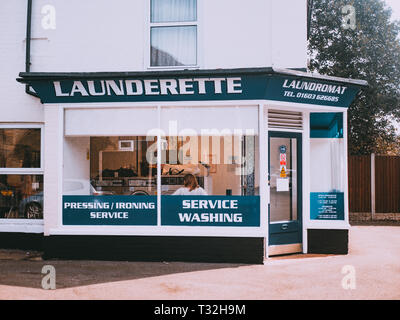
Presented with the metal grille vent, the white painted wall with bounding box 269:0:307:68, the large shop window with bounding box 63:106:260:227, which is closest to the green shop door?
the metal grille vent

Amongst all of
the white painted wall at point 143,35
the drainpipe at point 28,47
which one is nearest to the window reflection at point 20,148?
the drainpipe at point 28,47

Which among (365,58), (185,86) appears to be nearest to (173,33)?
(185,86)

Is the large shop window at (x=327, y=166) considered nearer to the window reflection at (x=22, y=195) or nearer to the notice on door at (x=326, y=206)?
the notice on door at (x=326, y=206)

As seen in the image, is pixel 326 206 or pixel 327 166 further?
pixel 327 166

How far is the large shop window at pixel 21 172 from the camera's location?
937 cm

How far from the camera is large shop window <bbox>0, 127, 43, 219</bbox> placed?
30.7 feet

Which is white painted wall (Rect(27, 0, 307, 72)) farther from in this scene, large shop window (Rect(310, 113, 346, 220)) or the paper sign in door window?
the paper sign in door window

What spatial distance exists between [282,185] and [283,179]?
12 centimetres

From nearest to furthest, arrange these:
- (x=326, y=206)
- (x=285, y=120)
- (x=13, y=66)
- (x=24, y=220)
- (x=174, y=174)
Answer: (x=174, y=174), (x=285, y=120), (x=326, y=206), (x=13, y=66), (x=24, y=220)

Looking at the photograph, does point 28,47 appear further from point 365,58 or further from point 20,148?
point 365,58

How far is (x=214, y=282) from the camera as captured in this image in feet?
21.7

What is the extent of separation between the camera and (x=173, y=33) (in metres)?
9.03

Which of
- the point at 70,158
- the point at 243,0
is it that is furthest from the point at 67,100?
the point at 243,0

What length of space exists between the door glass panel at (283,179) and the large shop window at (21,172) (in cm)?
488
